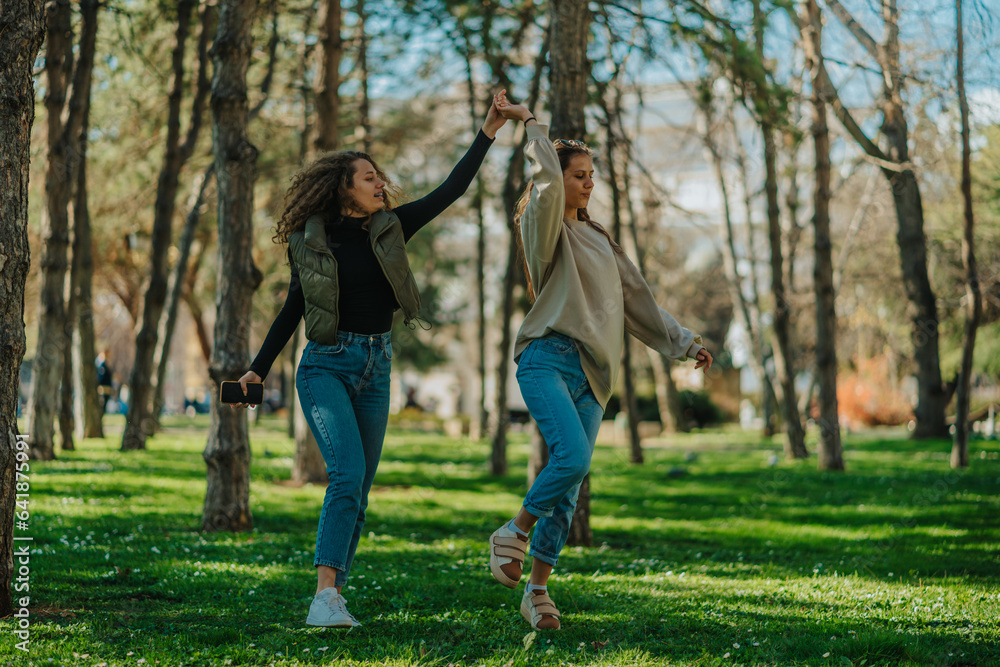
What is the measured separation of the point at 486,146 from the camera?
4.05 meters

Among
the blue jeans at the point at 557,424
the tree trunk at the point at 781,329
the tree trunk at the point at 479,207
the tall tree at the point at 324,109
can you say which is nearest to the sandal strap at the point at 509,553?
the blue jeans at the point at 557,424

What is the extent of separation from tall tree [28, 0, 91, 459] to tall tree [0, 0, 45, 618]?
6.70 metres

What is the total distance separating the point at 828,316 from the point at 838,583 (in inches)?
307

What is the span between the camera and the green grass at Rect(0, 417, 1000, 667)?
3.52 meters

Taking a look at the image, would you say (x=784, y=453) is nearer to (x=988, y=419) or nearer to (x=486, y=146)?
(x=988, y=419)

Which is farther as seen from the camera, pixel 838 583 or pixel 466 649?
pixel 838 583

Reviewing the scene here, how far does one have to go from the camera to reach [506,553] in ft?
11.9

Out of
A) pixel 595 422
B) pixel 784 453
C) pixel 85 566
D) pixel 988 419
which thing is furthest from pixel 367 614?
pixel 988 419

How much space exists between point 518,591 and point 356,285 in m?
2.02

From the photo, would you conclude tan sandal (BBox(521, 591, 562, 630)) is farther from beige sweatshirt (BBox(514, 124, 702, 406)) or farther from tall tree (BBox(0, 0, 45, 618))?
tall tree (BBox(0, 0, 45, 618))

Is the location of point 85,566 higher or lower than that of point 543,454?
lower

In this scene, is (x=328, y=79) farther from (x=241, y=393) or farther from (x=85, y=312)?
(x=241, y=393)

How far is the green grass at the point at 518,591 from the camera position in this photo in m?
3.52

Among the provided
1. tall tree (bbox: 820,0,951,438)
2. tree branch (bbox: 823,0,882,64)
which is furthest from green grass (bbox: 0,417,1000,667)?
tall tree (bbox: 820,0,951,438)
